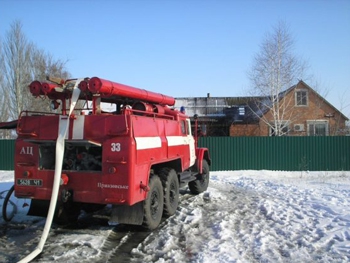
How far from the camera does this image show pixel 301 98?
28016 millimetres

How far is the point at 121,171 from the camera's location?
5.54m

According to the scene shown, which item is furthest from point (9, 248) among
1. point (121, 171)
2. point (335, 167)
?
point (335, 167)

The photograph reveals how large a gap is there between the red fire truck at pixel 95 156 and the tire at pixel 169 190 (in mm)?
31

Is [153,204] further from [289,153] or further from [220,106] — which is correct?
[220,106]

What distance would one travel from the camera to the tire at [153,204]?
6.25m

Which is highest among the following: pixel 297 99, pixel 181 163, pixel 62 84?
pixel 297 99

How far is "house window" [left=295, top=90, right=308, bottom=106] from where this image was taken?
27.9m

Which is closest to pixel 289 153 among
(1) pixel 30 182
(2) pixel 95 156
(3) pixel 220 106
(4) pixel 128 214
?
(4) pixel 128 214

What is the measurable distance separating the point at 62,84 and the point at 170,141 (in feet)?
9.03

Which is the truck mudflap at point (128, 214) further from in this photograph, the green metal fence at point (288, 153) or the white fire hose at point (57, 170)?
the green metal fence at point (288, 153)

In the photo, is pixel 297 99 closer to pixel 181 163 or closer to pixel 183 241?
pixel 181 163

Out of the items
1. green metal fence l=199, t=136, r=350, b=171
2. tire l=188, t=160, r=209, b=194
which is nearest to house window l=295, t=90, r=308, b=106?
green metal fence l=199, t=136, r=350, b=171

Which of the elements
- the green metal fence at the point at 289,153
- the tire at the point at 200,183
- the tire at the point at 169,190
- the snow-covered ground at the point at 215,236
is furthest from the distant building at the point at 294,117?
the tire at the point at 169,190

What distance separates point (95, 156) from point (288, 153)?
45.7ft
